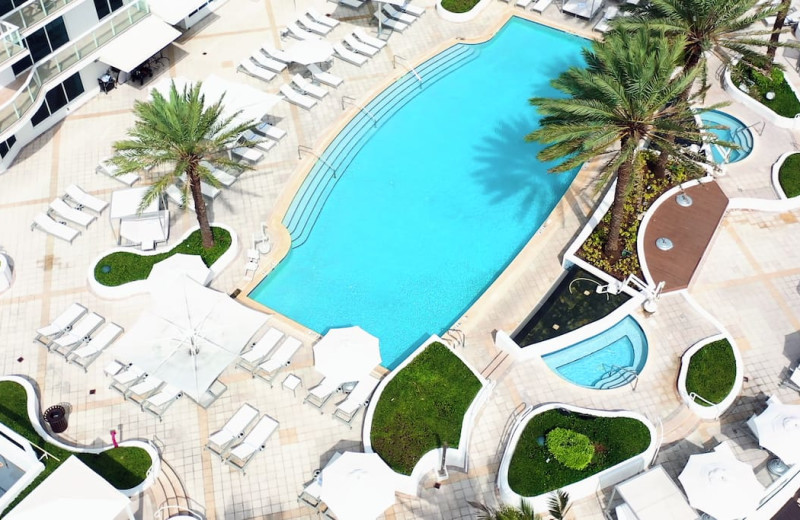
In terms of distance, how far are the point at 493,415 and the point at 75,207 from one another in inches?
724

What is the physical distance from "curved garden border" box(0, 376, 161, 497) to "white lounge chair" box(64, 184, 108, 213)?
26.0 feet

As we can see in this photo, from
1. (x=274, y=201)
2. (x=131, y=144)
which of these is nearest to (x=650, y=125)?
(x=274, y=201)

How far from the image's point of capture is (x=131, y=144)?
88.3ft

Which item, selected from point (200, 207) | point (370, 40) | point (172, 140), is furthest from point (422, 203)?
point (370, 40)

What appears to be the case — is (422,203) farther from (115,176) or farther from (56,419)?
(56,419)

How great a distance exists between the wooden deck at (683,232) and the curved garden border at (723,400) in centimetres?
241

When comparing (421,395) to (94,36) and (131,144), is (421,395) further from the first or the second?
(94,36)

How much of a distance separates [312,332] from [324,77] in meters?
13.9

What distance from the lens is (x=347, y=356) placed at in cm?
2581

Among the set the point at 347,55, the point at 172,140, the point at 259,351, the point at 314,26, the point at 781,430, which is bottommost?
the point at 781,430

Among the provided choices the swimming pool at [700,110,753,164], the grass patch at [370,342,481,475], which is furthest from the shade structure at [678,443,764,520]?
the swimming pool at [700,110,753,164]

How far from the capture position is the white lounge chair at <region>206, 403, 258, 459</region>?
2500cm

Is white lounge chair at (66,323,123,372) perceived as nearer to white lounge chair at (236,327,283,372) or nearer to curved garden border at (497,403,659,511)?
white lounge chair at (236,327,283,372)

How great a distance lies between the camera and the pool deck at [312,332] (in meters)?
24.7
